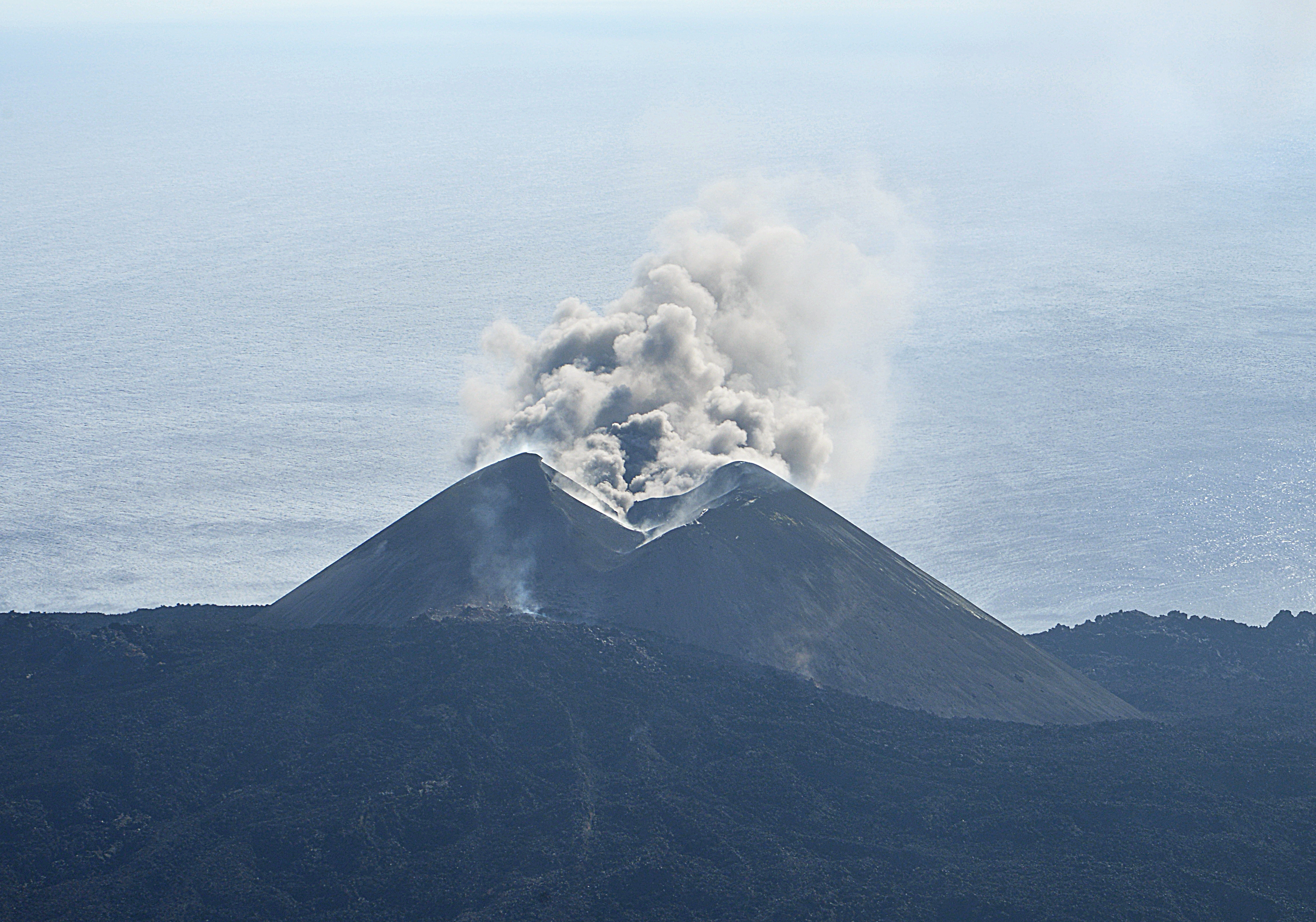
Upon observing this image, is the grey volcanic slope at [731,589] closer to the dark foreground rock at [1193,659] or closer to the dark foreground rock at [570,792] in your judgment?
the dark foreground rock at [570,792]

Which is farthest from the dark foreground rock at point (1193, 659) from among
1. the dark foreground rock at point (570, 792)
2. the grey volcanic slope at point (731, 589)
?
the dark foreground rock at point (570, 792)

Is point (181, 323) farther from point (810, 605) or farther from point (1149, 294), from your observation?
point (810, 605)

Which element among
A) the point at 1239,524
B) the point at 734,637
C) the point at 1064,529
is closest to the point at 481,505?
the point at 734,637

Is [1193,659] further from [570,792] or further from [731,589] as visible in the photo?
[570,792]

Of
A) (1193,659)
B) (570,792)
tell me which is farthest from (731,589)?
(1193,659)

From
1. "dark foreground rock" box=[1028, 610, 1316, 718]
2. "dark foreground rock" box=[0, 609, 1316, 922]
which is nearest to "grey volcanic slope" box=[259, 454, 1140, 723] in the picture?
"dark foreground rock" box=[0, 609, 1316, 922]

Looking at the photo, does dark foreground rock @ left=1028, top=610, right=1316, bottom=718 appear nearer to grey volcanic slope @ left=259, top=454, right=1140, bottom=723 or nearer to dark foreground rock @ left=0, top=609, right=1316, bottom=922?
grey volcanic slope @ left=259, top=454, right=1140, bottom=723
